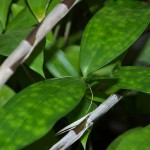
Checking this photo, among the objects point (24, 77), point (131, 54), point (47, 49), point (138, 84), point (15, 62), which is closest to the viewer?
point (15, 62)

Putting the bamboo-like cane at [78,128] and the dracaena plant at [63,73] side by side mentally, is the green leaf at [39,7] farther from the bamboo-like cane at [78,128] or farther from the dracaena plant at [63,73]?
the bamboo-like cane at [78,128]

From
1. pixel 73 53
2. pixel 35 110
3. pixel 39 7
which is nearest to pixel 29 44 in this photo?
pixel 35 110

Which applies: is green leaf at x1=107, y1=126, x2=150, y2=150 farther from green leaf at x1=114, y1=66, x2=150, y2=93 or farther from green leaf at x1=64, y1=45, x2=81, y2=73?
green leaf at x1=64, y1=45, x2=81, y2=73

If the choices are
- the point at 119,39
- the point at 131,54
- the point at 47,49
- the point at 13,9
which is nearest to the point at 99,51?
the point at 119,39

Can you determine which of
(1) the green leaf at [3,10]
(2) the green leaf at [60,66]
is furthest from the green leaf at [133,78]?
(1) the green leaf at [3,10]

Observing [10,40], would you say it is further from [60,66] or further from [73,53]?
[73,53]

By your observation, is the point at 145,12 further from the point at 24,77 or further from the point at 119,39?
the point at 24,77
